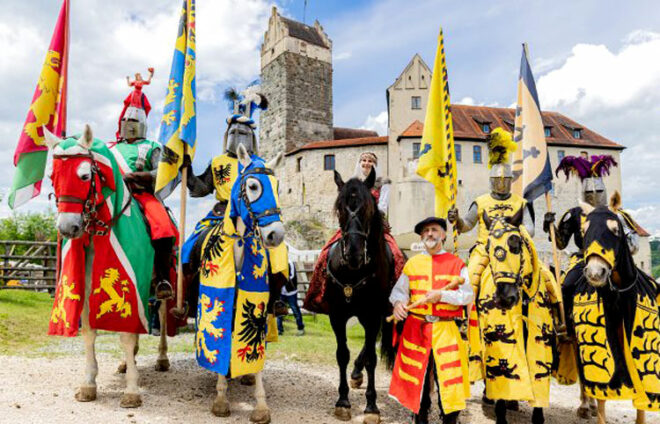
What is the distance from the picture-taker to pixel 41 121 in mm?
5621

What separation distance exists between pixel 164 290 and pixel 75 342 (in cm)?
498

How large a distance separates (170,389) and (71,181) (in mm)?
2756

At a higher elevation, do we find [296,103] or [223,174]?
[296,103]

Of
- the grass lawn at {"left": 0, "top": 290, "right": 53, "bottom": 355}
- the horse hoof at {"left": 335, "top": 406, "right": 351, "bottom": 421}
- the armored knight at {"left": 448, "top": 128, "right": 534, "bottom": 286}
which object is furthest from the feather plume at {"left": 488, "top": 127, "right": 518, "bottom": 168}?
the grass lawn at {"left": 0, "top": 290, "right": 53, "bottom": 355}

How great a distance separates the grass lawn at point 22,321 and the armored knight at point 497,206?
684 centimetres

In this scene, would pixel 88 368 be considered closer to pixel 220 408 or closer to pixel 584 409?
pixel 220 408

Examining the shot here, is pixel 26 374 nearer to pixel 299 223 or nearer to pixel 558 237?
pixel 558 237

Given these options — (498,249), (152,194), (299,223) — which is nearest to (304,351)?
(152,194)

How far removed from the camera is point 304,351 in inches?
331

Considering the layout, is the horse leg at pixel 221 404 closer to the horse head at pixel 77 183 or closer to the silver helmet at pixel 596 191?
the horse head at pixel 77 183

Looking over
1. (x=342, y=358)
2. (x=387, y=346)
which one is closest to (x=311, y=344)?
(x=387, y=346)

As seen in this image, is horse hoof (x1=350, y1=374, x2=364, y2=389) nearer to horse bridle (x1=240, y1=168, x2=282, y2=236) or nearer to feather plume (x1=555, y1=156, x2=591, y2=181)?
horse bridle (x1=240, y1=168, x2=282, y2=236)

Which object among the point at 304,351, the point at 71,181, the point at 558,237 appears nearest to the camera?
the point at 71,181

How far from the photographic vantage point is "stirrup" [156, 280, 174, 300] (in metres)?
4.82
